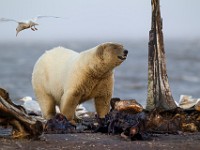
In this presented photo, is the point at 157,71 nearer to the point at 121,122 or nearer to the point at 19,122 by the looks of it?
the point at 121,122

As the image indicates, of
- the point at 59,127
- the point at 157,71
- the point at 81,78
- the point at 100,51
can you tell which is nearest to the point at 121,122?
the point at 59,127

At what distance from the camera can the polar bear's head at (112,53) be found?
11.7 meters

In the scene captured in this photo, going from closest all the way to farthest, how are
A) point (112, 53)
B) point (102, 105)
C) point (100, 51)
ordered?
1. point (112, 53)
2. point (100, 51)
3. point (102, 105)

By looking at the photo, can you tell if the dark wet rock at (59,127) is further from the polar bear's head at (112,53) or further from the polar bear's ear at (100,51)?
the polar bear's ear at (100,51)

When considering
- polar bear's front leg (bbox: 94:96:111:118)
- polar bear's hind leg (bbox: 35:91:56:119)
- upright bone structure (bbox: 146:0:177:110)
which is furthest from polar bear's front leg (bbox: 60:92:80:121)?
upright bone structure (bbox: 146:0:177:110)

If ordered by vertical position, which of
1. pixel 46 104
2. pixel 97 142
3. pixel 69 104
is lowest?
pixel 97 142

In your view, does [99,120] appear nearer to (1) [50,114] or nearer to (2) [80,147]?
(2) [80,147]

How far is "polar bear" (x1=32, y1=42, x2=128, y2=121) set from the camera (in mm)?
11961

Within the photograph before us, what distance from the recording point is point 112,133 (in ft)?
32.5

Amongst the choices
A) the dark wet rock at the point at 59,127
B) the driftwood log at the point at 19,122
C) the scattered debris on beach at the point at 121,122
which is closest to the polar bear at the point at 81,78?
the scattered debris on beach at the point at 121,122

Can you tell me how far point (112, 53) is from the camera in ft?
38.6

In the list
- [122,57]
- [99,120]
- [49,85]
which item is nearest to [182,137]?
[99,120]

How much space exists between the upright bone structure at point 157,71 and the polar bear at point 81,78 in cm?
86

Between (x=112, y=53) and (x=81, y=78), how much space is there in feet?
2.33
